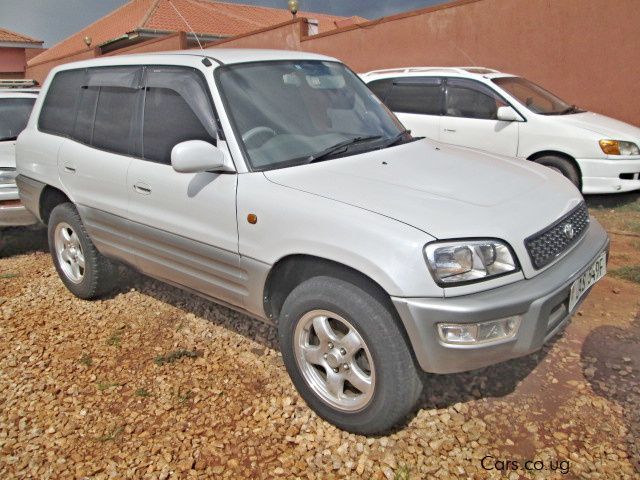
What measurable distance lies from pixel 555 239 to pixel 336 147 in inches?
49.9

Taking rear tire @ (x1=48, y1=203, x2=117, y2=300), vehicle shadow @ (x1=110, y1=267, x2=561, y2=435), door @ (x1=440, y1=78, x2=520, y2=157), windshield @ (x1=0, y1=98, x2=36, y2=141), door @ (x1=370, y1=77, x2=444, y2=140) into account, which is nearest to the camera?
vehicle shadow @ (x1=110, y1=267, x2=561, y2=435)

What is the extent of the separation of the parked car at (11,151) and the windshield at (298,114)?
Answer: 3063 mm

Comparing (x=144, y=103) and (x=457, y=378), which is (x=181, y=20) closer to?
(x=144, y=103)

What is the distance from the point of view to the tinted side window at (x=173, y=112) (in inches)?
121

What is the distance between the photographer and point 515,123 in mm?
6582

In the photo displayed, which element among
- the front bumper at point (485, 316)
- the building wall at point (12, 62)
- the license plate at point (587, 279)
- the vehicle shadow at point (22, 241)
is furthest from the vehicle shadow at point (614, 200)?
the building wall at point (12, 62)

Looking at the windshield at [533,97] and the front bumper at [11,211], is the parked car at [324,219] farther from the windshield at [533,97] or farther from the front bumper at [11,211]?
the windshield at [533,97]

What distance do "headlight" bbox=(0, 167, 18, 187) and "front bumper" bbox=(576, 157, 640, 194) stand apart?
20.3 ft

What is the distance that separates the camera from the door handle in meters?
3.26

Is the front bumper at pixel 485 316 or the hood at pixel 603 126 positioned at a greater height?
the hood at pixel 603 126

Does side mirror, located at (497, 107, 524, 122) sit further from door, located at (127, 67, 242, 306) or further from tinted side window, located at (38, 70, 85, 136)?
tinted side window, located at (38, 70, 85, 136)

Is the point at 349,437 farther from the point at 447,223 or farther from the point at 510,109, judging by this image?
the point at 510,109

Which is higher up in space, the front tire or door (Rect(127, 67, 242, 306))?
door (Rect(127, 67, 242, 306))

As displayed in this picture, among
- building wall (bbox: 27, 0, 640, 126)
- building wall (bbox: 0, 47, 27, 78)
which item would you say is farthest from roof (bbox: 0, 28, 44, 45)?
building wall (bbox: 27, 0, 640, 126)
